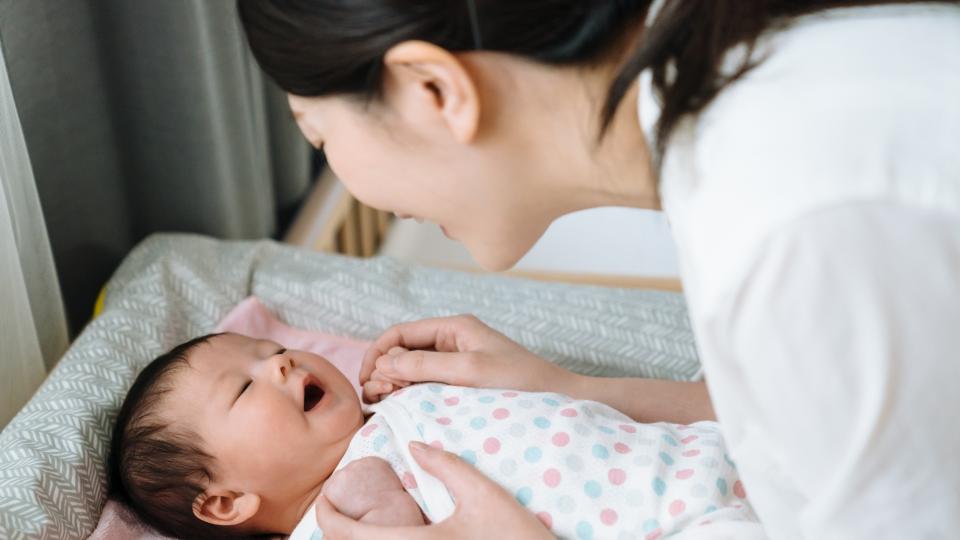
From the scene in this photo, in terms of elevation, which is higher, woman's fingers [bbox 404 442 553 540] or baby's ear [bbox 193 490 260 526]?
woman's fingers [bbox 404 442 553 540]

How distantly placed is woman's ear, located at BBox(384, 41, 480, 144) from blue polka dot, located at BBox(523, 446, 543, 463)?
1.44ft

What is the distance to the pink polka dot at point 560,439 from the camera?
116 centimetres

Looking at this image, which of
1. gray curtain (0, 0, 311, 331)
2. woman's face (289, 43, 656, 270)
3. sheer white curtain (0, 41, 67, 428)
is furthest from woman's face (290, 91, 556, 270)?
gray curtain (0, 0, 311, 331)

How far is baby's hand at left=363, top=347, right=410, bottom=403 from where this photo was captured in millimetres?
1345

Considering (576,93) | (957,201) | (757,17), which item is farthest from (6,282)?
(957,201)

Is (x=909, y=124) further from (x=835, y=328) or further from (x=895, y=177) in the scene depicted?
(x=835, y=328)

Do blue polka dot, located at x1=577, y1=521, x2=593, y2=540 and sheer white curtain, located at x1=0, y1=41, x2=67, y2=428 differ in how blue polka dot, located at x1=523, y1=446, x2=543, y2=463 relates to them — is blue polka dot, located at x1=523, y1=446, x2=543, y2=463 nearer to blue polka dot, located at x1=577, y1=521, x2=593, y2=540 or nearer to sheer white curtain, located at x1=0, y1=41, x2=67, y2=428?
blue polka dot, located at x1=577, y1=521, x2=593, y2=540

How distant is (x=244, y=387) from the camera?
128 centimetres

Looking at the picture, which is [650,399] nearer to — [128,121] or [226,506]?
[226,506]

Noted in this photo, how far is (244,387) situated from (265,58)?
1.78 feet

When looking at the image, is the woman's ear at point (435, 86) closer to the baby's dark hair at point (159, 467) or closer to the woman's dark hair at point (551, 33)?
the woman's dark hair at point (551, 33)

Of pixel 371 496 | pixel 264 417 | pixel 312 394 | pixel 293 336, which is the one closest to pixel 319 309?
pixel 293 336

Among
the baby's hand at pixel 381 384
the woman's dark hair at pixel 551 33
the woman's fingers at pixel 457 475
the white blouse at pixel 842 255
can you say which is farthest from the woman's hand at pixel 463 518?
the woman's dark hair at pixel 551 33

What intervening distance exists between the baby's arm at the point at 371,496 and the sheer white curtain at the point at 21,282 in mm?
481
